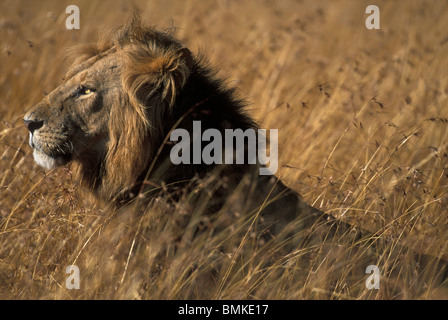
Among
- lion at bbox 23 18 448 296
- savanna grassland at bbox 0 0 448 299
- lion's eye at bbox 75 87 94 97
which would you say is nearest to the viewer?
savanna grassland at bbox 0 0 448 299

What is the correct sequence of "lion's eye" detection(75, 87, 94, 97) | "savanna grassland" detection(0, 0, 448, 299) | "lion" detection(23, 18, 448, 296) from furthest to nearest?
"lion's eye" detection(75, 87, 94, 97) < "lion" detection(23, 18, 448, 296) < "savanna grassland" detection(0, 0, 448, 299)

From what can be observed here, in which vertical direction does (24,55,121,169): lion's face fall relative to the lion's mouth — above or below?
above

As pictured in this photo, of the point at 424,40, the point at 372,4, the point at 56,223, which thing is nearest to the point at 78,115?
the point at 56,223

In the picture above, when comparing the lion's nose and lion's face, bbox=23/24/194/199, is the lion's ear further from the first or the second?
the lion's nose

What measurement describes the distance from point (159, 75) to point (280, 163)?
85.6 inches

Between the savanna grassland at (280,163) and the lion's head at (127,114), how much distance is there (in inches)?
10.1

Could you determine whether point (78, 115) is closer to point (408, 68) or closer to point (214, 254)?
point (214, 254)

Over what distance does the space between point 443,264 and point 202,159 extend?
1.64m

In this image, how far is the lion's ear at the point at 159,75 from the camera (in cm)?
358

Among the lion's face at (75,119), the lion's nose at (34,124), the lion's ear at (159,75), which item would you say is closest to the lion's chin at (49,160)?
the lion's face at (75,119)

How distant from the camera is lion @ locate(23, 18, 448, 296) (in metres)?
3.54

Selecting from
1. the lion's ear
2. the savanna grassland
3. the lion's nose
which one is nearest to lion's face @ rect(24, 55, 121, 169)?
the lion's nose

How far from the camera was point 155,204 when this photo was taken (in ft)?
11.2
